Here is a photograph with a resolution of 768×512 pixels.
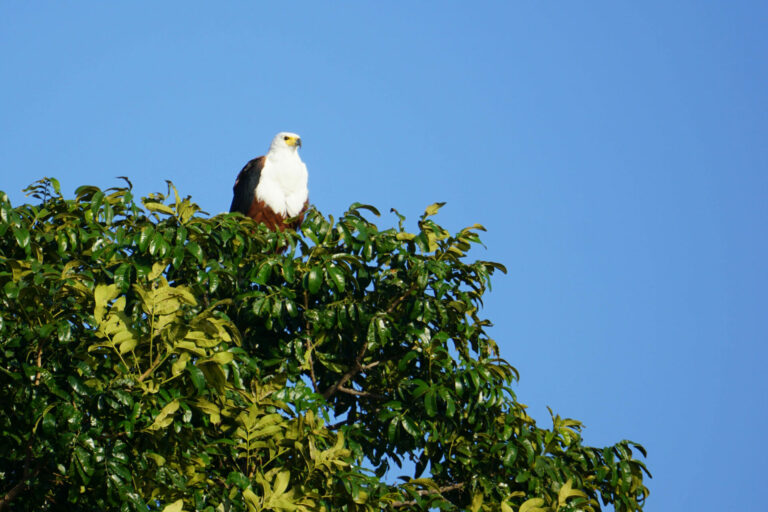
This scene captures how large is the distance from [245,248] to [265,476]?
6.07ft

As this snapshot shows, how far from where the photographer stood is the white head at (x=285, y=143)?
9266mm

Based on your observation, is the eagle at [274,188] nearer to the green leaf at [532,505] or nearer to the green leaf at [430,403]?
the green leaf at [430,403]

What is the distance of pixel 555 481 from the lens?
17.0 feet

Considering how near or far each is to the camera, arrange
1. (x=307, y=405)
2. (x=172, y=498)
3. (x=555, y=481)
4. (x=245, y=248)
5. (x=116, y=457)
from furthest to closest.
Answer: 1. (x=245, y=248)
2. (x=555, y=481)
3. (x=307, y=405)
4. (x=172, y=498)
5. (x=116, y=457)

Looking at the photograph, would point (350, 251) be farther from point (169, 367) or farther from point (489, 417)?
point (169, 367)

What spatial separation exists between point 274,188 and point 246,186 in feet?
1.06

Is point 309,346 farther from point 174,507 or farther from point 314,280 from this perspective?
point 174,507

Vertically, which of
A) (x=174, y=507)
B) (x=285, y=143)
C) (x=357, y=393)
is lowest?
(x=174, y=507)

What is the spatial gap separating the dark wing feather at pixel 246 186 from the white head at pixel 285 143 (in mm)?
230

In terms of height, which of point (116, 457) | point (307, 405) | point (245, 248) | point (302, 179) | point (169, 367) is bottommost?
point (116, 457)

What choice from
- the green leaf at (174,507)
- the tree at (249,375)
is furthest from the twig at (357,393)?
the green leaf at (174,507)

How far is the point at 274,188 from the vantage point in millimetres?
8805

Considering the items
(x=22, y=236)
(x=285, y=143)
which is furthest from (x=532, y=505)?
(x=285, y=143)

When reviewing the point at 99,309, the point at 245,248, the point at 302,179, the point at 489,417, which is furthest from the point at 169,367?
the point at 302,179
